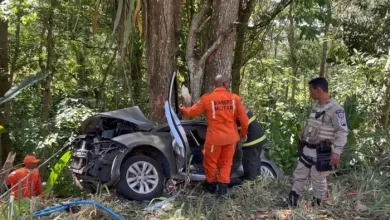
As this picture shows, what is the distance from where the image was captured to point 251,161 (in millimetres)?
6441

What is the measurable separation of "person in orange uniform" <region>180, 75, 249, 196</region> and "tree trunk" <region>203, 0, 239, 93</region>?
2052mm

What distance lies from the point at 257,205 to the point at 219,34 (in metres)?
3.33

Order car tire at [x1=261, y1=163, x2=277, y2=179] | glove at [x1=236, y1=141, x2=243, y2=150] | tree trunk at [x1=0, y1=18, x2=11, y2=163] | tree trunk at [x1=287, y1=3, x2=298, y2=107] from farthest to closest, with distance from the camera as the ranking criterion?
tree trunk at [x1=0, y1=18, x2=11, y2=163]
tree trunk at [x1=287, y1=3, x2=298, y2=107]
car tire at [x1=261, y1=163, x2=277, y2=179]
glove at [x1=236, y1=141, x2=243, y2=150]

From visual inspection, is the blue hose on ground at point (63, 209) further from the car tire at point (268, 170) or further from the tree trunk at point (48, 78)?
the tree trunk at point (48, 78)

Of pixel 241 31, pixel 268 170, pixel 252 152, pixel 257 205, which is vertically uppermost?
pixel 241 31

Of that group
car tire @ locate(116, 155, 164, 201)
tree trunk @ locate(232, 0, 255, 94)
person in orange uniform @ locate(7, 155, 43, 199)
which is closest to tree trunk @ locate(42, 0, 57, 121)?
tree trunk @ locate(232, 0, 255, 94)

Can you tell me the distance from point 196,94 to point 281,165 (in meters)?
1.90

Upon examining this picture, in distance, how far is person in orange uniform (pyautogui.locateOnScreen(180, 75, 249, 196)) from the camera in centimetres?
608

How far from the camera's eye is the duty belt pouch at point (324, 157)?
548cm

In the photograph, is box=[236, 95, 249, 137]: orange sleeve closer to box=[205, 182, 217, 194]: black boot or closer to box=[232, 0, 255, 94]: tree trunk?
box=[205, 182, 217, 194]: black boot

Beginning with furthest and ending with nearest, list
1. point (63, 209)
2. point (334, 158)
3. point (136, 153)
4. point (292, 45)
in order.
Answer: point (292, 45), point (136, 153), point (334, 158), point (63, 209)

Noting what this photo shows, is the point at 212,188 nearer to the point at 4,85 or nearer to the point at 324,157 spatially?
the point at 324,157

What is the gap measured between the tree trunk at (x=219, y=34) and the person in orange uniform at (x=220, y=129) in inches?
80.8

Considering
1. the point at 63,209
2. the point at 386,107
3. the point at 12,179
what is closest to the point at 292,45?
the point at 386,107
